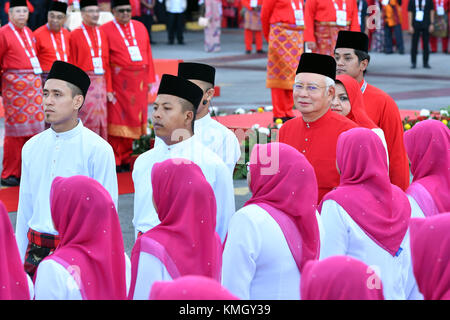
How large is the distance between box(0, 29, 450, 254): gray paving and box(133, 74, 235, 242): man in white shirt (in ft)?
9.31

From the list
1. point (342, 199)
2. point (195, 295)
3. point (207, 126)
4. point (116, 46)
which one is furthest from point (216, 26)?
point (195, 295)

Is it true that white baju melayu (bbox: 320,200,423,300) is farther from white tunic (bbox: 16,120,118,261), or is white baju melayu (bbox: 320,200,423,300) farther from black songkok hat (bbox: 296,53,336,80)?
black songkok hat (bbox: 296,53,336,80)

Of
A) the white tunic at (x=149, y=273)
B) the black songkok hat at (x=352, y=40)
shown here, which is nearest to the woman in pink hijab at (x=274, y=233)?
the white tunic at (x=149, y=273)

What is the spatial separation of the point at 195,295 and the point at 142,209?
85.3 inches

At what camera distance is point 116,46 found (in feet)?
30.1

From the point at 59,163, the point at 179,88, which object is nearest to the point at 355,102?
the point at 179,88

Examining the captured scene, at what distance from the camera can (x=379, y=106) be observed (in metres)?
5.97

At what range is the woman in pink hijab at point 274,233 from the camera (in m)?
3.45

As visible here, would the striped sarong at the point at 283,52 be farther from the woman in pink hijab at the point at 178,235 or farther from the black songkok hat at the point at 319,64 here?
the woman in pink hijab at the point at 178,235

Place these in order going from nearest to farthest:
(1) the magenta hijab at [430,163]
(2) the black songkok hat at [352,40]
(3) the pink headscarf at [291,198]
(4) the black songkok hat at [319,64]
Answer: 1. (3) the pink headscarf at [291,198]
2. (1) the magenta hijab at [430,163]
3. (4) the black songkok hat at [319,64]
4. (2) the black songkok hat at [352,40]

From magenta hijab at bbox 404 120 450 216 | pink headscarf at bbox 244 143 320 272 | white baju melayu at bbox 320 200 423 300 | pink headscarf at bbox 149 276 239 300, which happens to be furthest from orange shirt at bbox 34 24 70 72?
pink headscarf at bbox 149 276 239 300

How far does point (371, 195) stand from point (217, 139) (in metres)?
1.50

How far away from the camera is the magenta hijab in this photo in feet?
14.5
